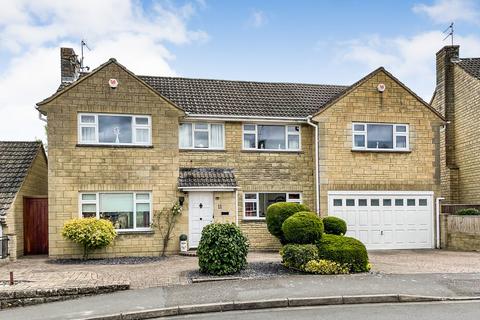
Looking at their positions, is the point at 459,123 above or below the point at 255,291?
above

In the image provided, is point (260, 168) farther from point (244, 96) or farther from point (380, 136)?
point (380, 136)

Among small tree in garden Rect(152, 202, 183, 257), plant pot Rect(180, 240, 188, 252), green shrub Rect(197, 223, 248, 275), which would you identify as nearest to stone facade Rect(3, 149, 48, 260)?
small tree in garden Rect(152, 202, 183, 257)

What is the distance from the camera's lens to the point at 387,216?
19797 mm

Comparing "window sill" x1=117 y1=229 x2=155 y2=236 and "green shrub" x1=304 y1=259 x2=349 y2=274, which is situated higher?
"window sill" x1=117 y1=229 x2=155 y2=236

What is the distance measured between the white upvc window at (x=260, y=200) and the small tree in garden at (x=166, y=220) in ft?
9.13

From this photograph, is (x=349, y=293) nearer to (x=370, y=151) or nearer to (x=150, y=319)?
(x=150, y=319)

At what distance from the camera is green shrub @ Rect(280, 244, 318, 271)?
13.3 metres

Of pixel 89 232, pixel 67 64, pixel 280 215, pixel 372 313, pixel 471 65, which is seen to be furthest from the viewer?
pixel 471 65

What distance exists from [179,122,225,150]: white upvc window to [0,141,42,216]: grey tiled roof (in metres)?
6.17

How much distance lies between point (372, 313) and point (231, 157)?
10735 millimetres

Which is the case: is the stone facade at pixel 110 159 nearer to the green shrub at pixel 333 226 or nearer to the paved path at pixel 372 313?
the green shrub at pixel 333 226

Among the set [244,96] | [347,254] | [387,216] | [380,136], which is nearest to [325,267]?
[347,254]

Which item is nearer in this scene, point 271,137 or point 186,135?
point 186,135

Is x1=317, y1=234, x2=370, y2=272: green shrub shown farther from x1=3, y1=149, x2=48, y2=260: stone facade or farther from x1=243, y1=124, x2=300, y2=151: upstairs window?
x1=3, y1=149, x2=48, y2=260: stone facade
